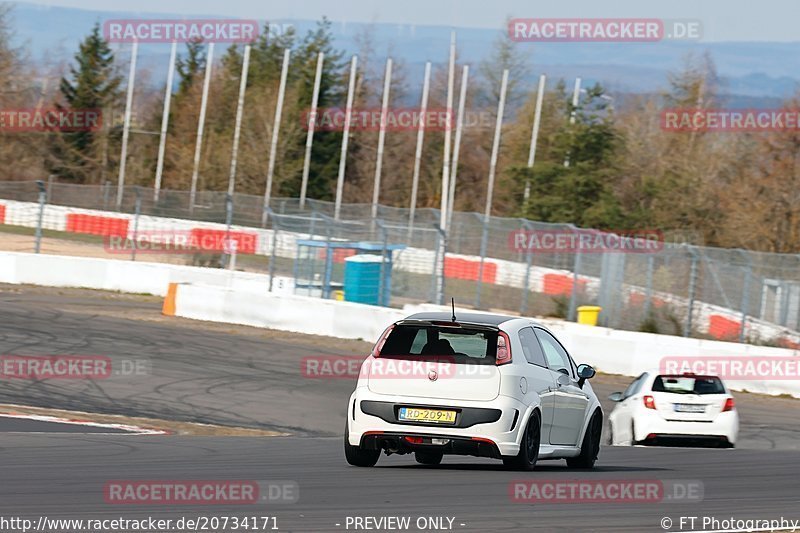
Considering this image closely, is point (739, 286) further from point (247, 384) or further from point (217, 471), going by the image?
point (217, 471)

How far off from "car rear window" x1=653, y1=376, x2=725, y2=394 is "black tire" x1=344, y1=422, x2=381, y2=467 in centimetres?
679

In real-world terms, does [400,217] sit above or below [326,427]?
above

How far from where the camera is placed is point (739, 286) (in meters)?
25.2

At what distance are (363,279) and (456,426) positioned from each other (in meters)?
19.8

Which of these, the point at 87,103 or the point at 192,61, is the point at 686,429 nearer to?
the point at 87,103

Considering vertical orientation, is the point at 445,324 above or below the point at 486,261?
below

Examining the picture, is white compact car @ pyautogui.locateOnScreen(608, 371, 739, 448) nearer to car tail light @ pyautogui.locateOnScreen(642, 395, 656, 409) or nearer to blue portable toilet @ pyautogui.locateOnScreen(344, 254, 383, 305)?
car tail light @ pyautogui.locateOnScreen(642, 395, 656, 409)

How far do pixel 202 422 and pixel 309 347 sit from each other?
31.1 ft

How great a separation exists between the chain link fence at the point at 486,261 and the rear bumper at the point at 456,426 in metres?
15.2

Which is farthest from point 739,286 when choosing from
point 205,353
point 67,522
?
point 67,522

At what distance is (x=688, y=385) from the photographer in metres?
16.9
